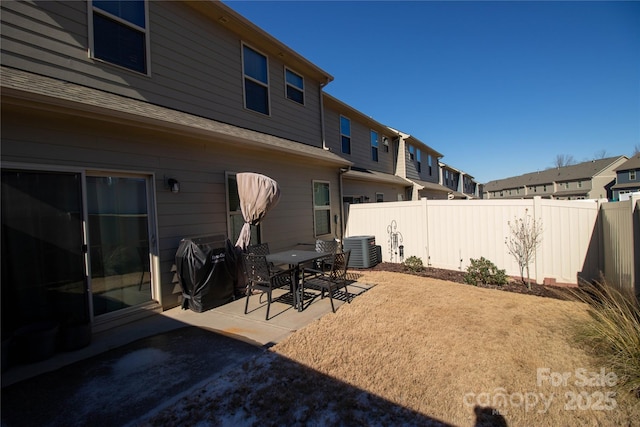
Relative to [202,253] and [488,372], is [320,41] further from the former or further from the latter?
[488,372]

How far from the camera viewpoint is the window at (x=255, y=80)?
22.8 feet

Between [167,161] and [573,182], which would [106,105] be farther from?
[573,182]

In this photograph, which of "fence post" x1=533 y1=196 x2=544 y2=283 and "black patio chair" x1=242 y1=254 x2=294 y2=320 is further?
"fence post" x1=533 y1=196 x2=544 y2=283

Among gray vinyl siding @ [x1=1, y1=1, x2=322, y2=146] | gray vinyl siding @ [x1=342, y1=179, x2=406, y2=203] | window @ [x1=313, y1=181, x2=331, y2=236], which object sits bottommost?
window @ [x1=313, y1=181, x2=331, y2=236]

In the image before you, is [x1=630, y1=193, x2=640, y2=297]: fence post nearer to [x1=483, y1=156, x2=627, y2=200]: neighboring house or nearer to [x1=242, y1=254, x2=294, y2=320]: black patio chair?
[x1=242, y1=254, x2=294, y2=320]: black patio chair

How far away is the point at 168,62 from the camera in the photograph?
532 centimetres

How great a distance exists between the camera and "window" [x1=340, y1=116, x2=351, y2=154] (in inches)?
460

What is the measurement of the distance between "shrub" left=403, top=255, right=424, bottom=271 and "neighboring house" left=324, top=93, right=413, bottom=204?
378cm

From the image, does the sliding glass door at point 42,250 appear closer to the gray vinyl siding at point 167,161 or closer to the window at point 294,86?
the gray vinyl siding at point 167,161

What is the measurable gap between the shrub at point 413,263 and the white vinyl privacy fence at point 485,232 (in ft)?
1.32

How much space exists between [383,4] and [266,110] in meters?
4.74

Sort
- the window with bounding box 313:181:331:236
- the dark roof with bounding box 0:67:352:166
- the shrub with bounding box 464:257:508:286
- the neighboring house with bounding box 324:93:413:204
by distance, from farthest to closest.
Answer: the neighboring house with bounding box 324:93:413:204
the window with bounding box 313:181:331:236
the shrub with bounding box 464:257:508:286
the dark roof with bounding box 0:67:352:166

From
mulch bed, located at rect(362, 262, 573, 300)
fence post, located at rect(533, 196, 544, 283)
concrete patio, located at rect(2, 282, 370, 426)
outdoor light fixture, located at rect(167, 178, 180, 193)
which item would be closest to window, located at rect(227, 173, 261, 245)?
outdoor light fixture, located at rect(167, 178, 180, 193)

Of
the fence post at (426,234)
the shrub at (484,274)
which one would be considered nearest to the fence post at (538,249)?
the shrub at (484,274)
